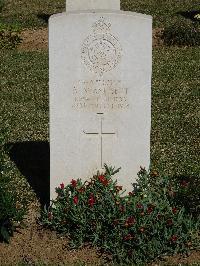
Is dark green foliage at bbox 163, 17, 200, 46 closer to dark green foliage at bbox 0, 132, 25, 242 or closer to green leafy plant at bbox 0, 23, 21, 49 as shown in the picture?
green leafy plant at bbox 0, 23, 21, 49

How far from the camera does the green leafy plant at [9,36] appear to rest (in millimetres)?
16844

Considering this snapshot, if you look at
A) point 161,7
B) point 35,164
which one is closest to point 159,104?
point 35,164

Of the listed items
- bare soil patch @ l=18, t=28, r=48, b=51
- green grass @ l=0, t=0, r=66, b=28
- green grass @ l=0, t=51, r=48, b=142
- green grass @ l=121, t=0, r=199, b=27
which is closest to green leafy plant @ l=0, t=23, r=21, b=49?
bare soil patch @ l=18, t=28, r=48, b=51

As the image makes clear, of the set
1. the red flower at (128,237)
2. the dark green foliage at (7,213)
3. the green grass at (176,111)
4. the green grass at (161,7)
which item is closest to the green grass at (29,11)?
the green grass at (161,7)

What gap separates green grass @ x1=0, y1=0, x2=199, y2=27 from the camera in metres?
20.2

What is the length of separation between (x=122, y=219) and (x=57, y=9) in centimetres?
1696

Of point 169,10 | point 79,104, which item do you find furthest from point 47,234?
point 169,10

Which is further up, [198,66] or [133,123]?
[198,66]

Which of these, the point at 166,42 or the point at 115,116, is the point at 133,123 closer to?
the point at 115,116

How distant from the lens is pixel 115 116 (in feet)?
22.0

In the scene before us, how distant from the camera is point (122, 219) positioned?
627cm

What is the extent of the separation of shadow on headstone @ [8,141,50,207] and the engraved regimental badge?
1.83 m

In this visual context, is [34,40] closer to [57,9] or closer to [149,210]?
[57,9]

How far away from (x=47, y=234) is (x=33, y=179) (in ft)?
5.46
